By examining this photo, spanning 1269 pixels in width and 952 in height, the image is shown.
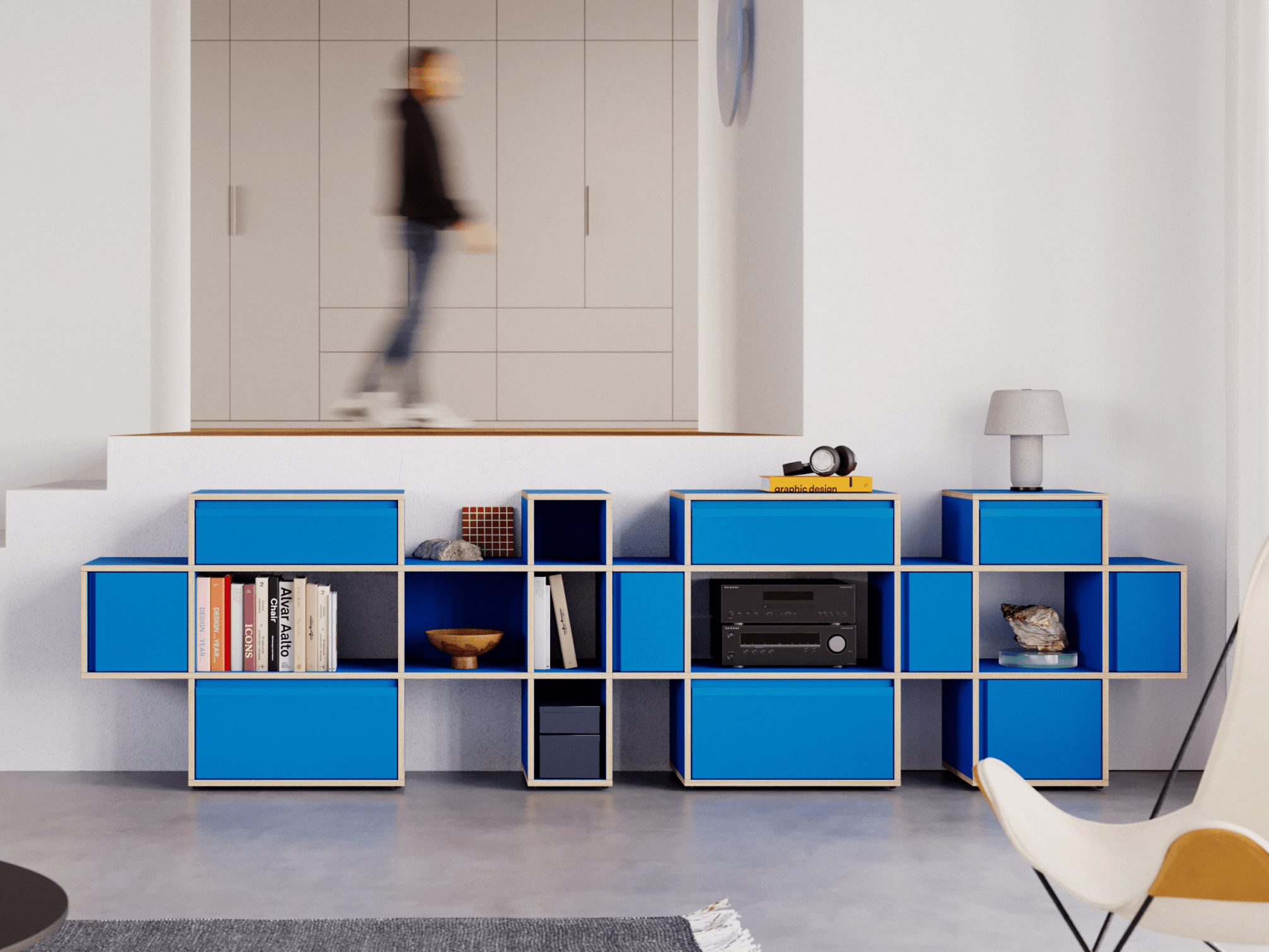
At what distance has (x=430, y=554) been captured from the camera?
422cm

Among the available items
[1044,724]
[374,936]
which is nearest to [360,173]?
[1044,724]

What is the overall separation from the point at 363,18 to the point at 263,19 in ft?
1.87

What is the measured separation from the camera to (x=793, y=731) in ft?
13.6

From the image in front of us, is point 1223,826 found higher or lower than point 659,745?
higher

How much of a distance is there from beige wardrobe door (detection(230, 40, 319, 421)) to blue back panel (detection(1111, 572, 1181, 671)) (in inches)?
187

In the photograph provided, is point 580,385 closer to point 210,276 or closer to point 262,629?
point 210,276

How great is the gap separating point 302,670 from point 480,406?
3.36 metres

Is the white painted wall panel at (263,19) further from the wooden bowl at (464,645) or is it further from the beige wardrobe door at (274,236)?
the wooden bowl at (464,645)

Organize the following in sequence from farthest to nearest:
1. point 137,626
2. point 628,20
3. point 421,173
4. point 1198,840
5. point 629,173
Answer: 1. point 421,173
2. point 629,173
3. point 628,20
4. point 137,626
5. point 1198,840

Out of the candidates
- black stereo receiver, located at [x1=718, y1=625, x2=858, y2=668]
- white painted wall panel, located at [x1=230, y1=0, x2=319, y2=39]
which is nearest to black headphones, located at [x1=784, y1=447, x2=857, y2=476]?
black stereo receiver, located at [x1=718, y1=625, x2=858, y2=668]

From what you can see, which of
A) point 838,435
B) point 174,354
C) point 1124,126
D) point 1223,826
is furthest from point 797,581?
point 174,354

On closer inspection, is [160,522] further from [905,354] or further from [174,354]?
[905,354]

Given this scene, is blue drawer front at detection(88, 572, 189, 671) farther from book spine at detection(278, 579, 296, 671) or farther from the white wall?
the white wall

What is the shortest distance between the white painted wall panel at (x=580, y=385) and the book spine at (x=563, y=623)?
3.09 metres
